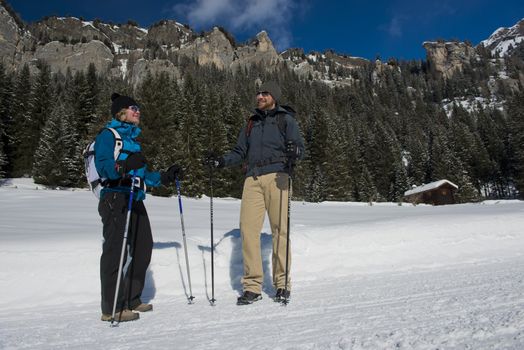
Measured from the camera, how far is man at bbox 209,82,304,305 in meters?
3.90

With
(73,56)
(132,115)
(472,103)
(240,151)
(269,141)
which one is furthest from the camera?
(73,56)

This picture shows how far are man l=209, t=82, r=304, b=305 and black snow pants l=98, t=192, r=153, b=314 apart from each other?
996 millimetres

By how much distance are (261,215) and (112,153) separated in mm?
1627

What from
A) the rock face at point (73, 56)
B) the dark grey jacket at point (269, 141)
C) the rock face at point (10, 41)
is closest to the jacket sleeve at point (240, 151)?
the dark grey jacket at point (269, 141)

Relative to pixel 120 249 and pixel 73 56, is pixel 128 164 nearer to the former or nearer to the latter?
pixel 120 249

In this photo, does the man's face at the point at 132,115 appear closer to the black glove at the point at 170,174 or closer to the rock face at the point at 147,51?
the black glove at the point at 170,174

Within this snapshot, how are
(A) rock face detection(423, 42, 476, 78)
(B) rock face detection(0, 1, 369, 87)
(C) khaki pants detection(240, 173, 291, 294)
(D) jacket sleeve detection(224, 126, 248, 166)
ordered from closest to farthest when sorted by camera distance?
(C) khaki pants detection(240, 173, 291, 294) → (D) jacket sleeve detection(224, 126, 248, 166) → (B) rock face detection(0, 1, 369, 87) → (A) rock face detection(423, 42, 476, 78)

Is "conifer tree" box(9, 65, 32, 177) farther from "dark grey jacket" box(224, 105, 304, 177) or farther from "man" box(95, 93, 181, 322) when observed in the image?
"dark grey jacket" box(224, 105, 304, 177)

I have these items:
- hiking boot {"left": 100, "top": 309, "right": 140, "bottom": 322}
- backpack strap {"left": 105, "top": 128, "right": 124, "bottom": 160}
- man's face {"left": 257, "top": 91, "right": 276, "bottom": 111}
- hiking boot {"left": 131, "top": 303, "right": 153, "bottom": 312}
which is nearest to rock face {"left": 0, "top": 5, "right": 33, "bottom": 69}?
backpack strap {"left": 105, "top": 128, "right": 124, "bottom": 160}

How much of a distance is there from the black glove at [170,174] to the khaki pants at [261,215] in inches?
29.2

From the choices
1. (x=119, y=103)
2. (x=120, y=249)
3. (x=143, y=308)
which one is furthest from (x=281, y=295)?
(x=119, y=103)

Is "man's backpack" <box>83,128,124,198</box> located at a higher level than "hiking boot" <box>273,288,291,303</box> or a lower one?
higher

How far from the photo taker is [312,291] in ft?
12.9

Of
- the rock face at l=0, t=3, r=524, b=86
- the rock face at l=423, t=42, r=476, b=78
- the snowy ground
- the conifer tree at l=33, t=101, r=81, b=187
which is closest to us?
the snowy ground
